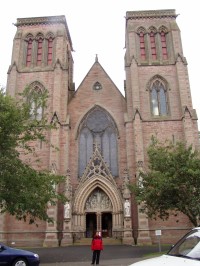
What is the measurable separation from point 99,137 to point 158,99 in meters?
7.09

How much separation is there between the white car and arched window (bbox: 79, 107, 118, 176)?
24773 millimetres

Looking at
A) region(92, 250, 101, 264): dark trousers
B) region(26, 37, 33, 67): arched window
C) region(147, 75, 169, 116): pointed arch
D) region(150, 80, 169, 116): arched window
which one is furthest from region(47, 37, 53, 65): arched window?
region(92, 250, 101, 264): dark trousers

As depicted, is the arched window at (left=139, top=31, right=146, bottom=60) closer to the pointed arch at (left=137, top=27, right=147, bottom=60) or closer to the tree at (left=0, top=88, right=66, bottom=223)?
the pointed arch at (left=137, top=27, right=147, bottom=60)

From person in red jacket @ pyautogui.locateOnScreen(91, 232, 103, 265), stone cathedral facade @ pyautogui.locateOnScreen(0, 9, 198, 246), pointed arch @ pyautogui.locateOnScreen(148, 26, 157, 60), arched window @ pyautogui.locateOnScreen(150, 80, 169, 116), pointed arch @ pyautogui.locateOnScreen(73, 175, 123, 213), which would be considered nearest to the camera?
person in red jacket @ pyautogui.locateOnScreen(91, 232, 103, 265)

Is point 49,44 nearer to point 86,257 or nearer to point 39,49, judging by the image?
point 39,49

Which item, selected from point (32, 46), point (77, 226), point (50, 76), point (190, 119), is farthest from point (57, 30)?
point (77, 226)

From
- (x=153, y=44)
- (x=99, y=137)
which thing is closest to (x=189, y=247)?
(x=99, y=137)

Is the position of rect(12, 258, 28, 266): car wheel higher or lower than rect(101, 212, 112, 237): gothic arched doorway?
lower

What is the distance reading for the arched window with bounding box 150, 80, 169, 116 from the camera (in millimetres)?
30656

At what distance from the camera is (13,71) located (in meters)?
32.1

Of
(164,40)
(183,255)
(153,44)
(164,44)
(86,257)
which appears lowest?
(86,257)

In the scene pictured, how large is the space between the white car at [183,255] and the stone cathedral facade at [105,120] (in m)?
21.1

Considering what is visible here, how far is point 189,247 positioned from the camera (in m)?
4.44

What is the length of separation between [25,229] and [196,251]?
24.9 meters
